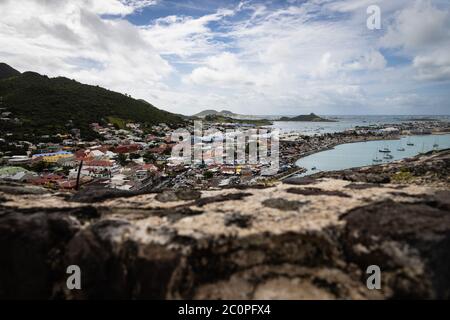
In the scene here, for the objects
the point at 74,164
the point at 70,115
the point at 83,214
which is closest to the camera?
the point at 83,214

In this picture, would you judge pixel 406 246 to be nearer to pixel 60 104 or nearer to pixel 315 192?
pixel 315 192

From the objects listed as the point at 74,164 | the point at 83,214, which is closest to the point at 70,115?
the point at 74,164

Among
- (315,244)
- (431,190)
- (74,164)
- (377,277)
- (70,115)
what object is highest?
(70,115)

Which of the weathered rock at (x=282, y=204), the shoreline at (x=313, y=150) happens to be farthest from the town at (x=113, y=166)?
the weathered rock at (x=282, y=204)

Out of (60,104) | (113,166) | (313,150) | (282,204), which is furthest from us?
(60,104)

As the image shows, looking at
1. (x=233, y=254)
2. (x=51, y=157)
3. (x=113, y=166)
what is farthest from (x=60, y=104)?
(x=233, y=254)
